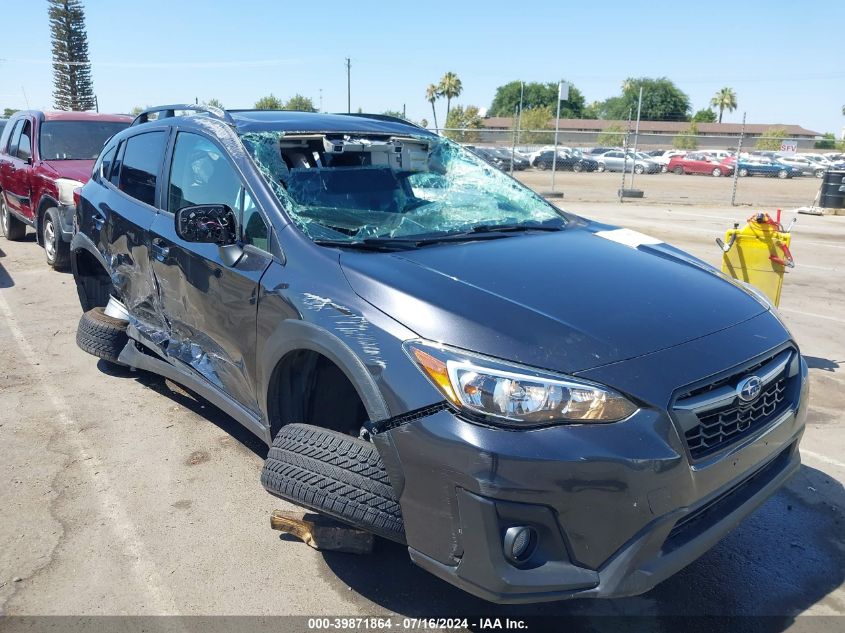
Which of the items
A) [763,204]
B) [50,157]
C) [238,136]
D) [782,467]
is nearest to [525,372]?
[782,467]

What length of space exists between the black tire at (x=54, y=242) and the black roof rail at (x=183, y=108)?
4.02 m

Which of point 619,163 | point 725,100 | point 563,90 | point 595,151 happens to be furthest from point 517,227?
point 725,100

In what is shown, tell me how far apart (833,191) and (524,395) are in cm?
1853

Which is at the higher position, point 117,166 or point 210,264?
point 117,166

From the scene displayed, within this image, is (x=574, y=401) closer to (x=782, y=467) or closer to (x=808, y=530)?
(x=782, y=467)

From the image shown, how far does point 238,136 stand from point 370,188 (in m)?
0.69

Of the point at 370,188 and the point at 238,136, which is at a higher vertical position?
the point at 238,136

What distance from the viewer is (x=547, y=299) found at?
2.49 metres

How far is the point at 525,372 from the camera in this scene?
215cm

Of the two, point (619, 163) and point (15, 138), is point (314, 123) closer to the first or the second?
point (15, 138)

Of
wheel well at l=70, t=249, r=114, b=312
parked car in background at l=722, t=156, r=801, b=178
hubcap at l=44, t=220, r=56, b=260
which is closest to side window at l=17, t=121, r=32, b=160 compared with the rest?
hubcap at l=44, t=220, r=56, b=260

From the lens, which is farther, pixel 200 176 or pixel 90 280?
pixel 90 280

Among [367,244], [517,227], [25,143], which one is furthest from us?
[25,143]

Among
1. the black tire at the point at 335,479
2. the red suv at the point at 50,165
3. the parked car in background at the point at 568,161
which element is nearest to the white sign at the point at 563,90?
the red suv at the point at 50,165
